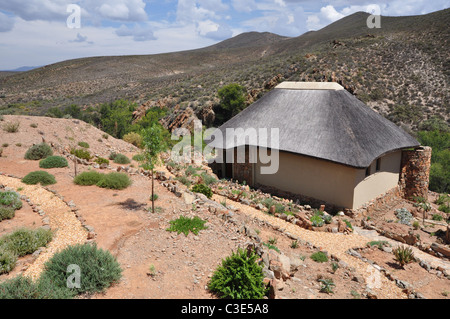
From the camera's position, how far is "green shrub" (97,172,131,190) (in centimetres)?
1217

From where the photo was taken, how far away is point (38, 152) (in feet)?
50.3

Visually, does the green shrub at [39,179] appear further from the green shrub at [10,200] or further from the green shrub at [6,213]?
the green shrub at [6,213]

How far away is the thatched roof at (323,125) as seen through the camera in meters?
12.8

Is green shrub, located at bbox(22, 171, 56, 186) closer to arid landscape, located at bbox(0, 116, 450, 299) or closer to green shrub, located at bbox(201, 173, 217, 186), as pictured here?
arid landscape, located at bbox(0, 116, 450, 299)

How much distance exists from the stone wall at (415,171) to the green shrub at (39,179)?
16316 mm

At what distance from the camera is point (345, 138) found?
42.7 feet

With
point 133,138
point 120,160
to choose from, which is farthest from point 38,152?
point 133,138

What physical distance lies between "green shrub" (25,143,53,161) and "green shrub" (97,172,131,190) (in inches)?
201

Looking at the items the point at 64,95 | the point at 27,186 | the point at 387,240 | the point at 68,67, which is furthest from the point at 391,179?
the point at 68,67

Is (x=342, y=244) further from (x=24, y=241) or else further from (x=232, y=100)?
(x=232, y=100)

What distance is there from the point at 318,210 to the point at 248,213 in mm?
3148

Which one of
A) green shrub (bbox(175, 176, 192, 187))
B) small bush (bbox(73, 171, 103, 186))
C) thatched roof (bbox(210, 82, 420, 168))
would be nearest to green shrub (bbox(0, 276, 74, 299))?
small bush (bbox(73, 171, 103, 186))

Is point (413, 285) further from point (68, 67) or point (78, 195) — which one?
point (68, 67)

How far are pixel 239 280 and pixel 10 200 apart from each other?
7.97 metres
